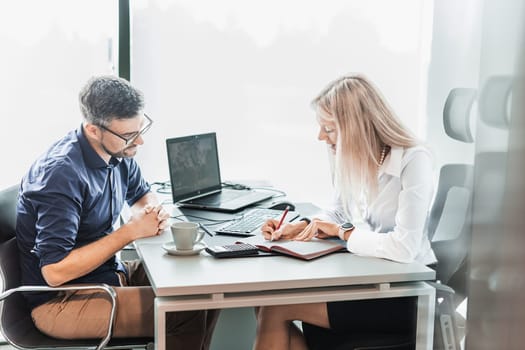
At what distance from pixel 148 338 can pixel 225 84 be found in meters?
1.45

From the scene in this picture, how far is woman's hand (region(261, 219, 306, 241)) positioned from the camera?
1.96 meters

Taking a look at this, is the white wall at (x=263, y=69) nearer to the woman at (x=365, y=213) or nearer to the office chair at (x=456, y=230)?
the woman at (x=365, y=213)

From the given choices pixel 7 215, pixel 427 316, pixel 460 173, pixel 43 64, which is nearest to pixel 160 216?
pixel 7 215

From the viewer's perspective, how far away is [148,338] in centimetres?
189

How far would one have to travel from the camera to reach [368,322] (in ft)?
5.99

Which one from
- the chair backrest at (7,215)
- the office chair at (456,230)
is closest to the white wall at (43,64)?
the chair backrest at (7,215)

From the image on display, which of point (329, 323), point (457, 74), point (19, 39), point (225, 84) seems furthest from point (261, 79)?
point (457, 74)

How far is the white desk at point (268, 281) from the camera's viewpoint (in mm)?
1558

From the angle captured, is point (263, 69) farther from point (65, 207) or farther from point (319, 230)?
point (65, 207)

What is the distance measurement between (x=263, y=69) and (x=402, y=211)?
1.42 m

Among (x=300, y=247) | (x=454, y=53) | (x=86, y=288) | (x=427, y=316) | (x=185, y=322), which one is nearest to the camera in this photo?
(x=454, y=53)

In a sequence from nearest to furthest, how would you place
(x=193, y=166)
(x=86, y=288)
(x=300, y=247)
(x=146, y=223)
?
1. (x=86, y=288)
2. (x=300, y=247)
3. (x=146, y=223)
4. (x=193, y=166)

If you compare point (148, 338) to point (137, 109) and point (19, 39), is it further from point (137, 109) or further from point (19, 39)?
point (19, 39)

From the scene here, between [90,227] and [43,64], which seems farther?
[43,64]
